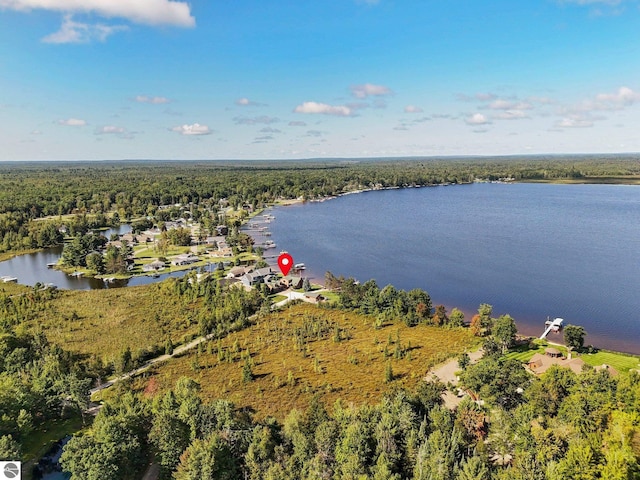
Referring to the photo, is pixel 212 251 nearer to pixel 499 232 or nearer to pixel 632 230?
pixel 499 232

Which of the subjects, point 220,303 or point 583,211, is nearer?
point 220,303

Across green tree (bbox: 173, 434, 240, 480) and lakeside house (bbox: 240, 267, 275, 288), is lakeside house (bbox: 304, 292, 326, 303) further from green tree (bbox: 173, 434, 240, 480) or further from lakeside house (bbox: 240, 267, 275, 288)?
green tree (bbox: 173, 434, 240, 480)

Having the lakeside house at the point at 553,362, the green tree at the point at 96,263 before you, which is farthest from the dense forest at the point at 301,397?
the green tree at the point at 96,263

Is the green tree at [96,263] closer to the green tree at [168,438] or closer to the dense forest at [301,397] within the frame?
the dense forest at [301,397]

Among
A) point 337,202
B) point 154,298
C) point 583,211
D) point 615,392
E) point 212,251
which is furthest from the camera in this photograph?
point 337,202

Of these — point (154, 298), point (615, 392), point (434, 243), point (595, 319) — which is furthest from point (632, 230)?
point (154, 298)

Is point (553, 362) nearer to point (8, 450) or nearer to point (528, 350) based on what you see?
point (528, 350)

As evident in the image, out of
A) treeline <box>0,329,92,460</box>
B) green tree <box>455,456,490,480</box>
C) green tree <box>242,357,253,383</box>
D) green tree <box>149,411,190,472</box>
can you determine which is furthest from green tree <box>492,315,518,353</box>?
treeline <box>0,329,92,460</box>
